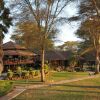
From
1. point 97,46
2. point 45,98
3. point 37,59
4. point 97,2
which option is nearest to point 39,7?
point 97,2

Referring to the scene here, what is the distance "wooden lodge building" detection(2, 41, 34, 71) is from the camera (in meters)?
52.0

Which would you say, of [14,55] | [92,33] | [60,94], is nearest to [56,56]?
[92,33]

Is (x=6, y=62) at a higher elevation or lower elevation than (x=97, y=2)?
lower

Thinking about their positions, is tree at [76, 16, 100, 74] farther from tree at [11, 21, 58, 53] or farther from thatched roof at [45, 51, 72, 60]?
tree at [11, 21, 58, 53]

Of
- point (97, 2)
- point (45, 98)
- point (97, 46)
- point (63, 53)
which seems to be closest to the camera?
point (45, 98)

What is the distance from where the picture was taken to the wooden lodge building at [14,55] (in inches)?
2047

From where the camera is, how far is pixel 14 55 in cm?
5303

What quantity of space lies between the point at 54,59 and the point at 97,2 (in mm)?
44032

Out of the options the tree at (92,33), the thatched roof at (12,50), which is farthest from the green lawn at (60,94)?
the thatched roof at (12,50)

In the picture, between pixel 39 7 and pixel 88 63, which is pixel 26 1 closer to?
pixel 39 7

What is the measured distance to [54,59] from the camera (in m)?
71.1

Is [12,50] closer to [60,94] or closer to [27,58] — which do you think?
[27,58]

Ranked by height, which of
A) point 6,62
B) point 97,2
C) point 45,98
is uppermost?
point 97,2

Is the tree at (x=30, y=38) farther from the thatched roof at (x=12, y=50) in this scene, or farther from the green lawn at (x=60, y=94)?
the green lawn at (x=60, y=94)
